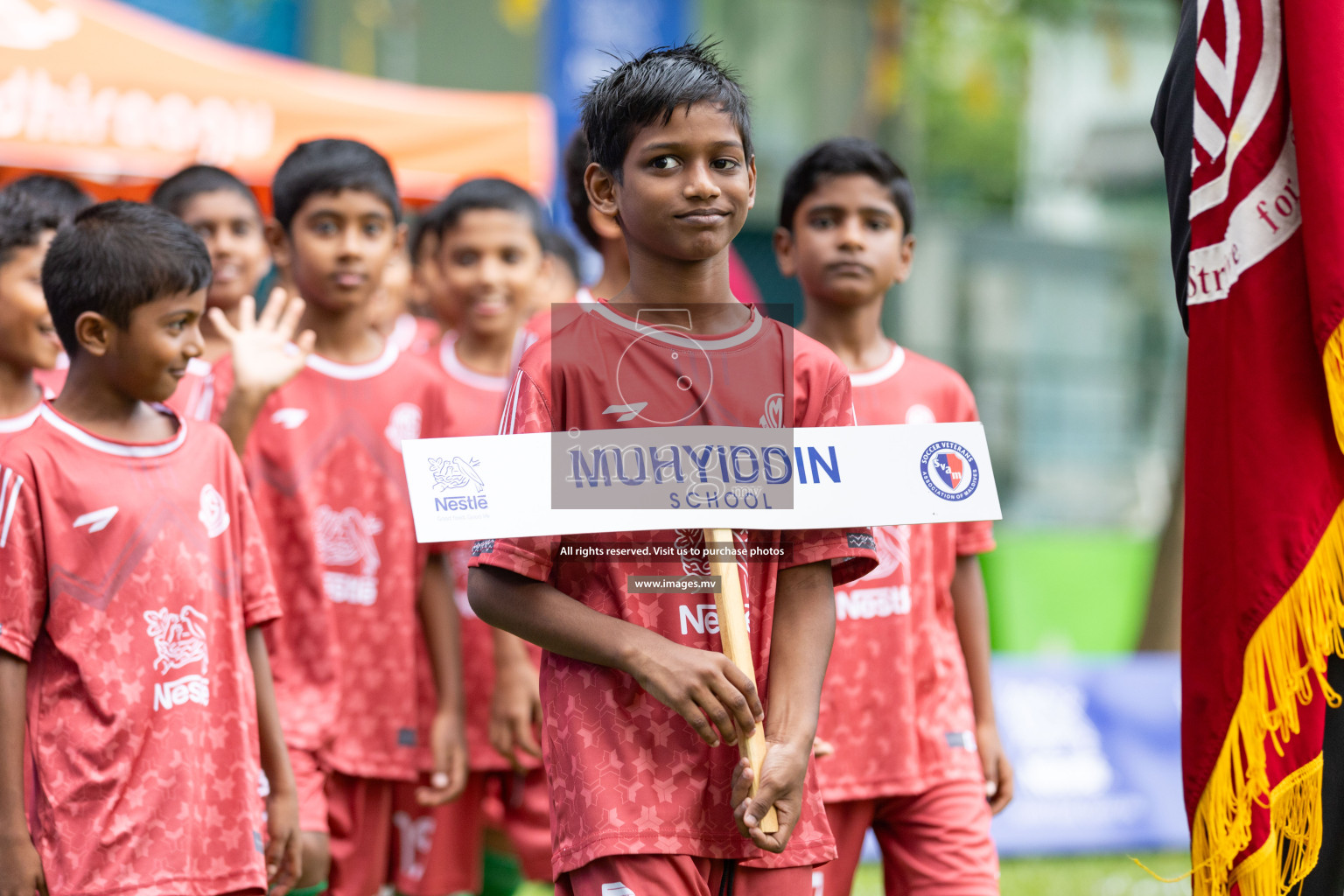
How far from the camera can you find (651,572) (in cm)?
223

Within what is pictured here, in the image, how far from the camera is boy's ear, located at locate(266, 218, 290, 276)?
12.9 feet

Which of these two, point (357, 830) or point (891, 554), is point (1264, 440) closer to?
point (891, 554)

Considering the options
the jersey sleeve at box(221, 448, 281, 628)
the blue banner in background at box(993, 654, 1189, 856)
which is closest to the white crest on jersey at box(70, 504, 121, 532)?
the jersey sleeve at box(221, 448, 281, 628)

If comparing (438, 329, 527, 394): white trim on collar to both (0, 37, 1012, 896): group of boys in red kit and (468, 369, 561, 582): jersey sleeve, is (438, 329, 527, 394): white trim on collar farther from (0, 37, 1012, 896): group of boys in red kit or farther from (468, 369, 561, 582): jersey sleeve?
(468, 369, 561, 582): jersey sleeve

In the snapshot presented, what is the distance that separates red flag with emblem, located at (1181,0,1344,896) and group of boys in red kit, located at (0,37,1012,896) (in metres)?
0.67

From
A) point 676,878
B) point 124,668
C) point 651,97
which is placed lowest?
point 676,878

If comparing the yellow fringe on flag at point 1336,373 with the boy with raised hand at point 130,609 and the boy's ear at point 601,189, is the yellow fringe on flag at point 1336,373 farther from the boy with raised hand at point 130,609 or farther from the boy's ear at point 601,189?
the boy with raised hand at point 130,609

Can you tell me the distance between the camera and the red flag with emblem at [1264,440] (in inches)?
95.7

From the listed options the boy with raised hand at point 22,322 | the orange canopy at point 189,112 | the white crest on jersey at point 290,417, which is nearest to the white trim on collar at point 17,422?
the boy with raised hand at point 22,322

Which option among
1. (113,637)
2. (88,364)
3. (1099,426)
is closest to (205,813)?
(113,637)

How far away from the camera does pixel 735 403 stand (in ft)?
7.35

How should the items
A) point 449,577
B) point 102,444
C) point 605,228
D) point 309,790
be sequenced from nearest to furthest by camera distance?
point 102,444
point 309,790
point 605,228
point 449,577

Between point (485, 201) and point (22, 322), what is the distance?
1.66 metres

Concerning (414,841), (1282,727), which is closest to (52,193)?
(414,841)
